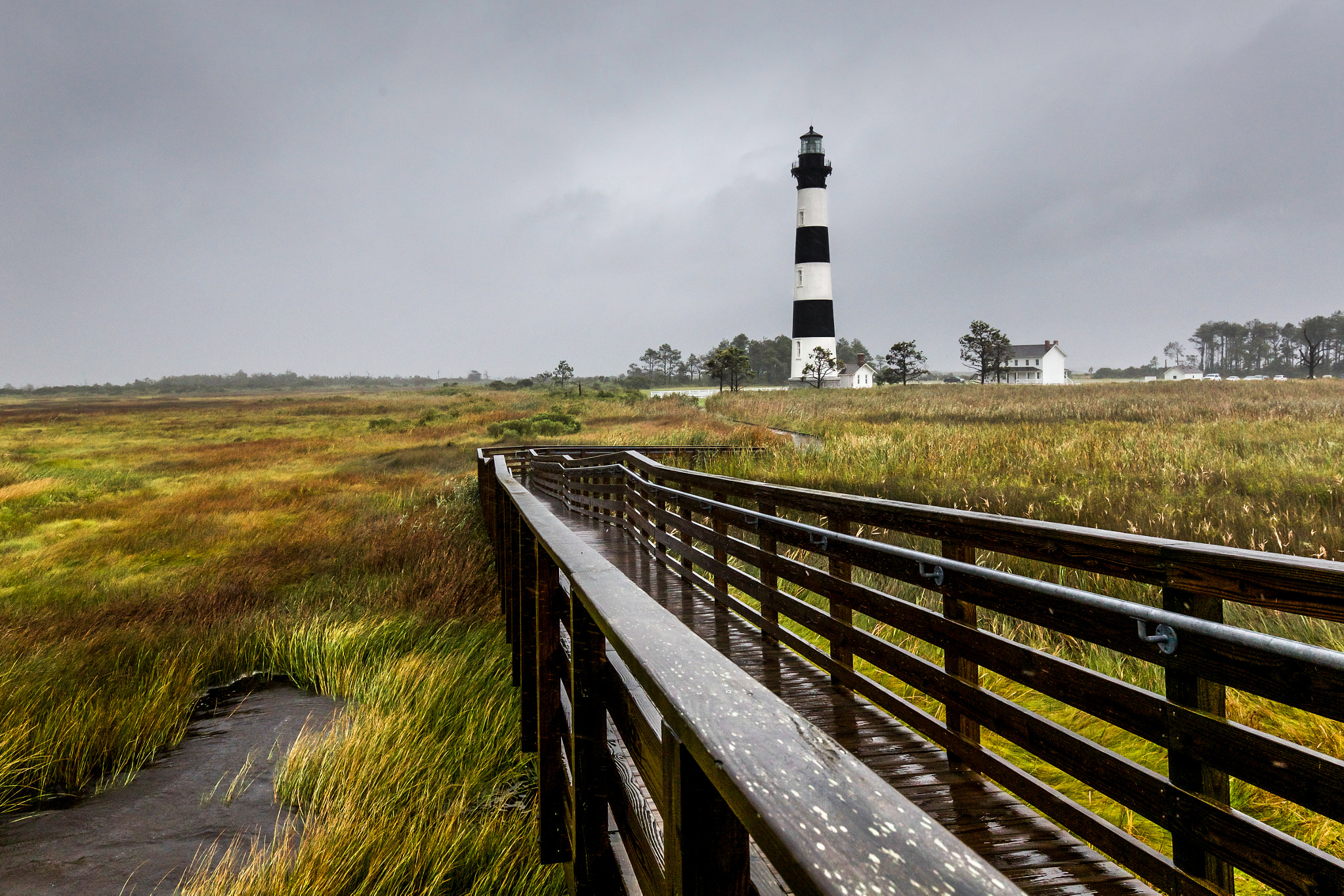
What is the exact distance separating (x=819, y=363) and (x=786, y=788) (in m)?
66.3

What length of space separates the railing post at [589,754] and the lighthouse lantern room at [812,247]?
56.8m

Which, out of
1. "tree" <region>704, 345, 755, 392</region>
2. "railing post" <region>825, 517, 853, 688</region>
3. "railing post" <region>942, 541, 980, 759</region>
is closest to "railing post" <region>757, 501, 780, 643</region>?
"railing post" <region>825, 517, 853, 688</region>

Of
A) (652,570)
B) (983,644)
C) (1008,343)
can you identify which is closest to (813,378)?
(1008,343)

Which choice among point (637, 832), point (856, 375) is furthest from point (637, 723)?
point (856, 375)

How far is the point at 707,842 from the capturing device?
39.2 inches

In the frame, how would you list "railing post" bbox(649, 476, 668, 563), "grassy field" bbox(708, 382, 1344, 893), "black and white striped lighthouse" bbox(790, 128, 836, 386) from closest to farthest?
"grassy field" bbox(708, 382, 1344, 893)
"railing post" bbox(649, 476, 668, 563)
"black and white striped lighthouse" bbox(790, 128, 836, 386)

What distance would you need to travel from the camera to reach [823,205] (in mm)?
56594

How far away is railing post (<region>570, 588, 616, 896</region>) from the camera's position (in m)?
1.96

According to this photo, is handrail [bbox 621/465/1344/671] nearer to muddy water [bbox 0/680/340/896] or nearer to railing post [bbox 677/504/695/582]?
railing post [bbox 677/504/695/582]

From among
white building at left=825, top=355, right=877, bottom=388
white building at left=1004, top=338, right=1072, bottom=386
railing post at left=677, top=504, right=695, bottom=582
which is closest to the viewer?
railing post at left=677, top=504, right=695, bottom=582

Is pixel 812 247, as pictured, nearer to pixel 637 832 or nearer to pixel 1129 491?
pixel 1129 491

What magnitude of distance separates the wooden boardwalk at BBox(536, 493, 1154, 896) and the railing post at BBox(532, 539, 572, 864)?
604 millimetres

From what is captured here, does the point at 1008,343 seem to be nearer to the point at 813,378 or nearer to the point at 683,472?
the point at 813,378

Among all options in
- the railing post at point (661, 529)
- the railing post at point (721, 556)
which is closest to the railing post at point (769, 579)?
the railing post at point (721, 556)
